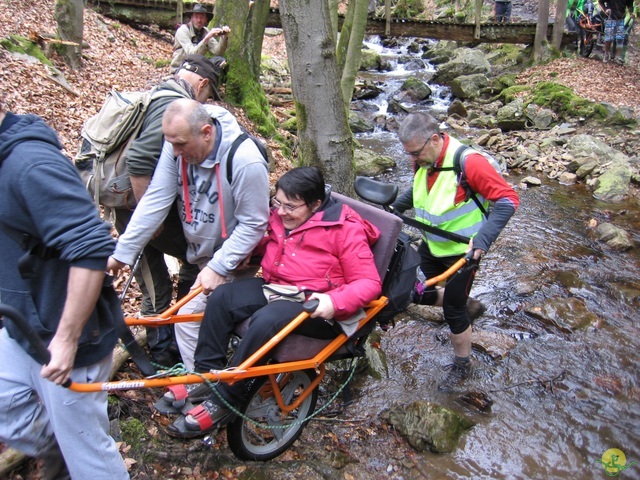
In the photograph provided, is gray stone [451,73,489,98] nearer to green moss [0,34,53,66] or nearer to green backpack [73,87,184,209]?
green moss [0,34,53,66]

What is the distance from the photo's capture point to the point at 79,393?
2.33 metres

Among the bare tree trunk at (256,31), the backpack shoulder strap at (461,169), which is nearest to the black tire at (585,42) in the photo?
the bare tree trunk at (256,31)

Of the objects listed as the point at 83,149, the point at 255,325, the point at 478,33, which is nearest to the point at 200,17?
the point at 83,149

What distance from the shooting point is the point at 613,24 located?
16719mm

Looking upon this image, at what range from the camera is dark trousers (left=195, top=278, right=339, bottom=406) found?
122 inches

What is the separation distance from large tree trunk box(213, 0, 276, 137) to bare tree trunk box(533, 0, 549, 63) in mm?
12862

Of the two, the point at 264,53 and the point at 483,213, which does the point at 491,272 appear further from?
the point at 264,53

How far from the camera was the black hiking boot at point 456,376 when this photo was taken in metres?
4.85

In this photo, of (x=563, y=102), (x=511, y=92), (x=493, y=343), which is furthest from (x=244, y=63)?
(x=511, y=92)

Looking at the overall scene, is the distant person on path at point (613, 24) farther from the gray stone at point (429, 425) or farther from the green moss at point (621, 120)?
the gray stone at point (429, 425)

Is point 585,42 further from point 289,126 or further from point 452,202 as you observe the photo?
point 452,202

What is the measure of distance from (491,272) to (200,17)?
7335 millimetres

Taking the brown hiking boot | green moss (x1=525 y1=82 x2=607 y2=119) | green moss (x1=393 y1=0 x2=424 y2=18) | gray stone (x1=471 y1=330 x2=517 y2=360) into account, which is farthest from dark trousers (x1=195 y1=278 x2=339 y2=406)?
green moss (x1=393 y1=0 x2=424 y2=18)

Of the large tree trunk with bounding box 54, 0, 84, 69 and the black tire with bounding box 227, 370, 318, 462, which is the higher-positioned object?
the large tree trunk with bounding box 54, 0, 84, 69
